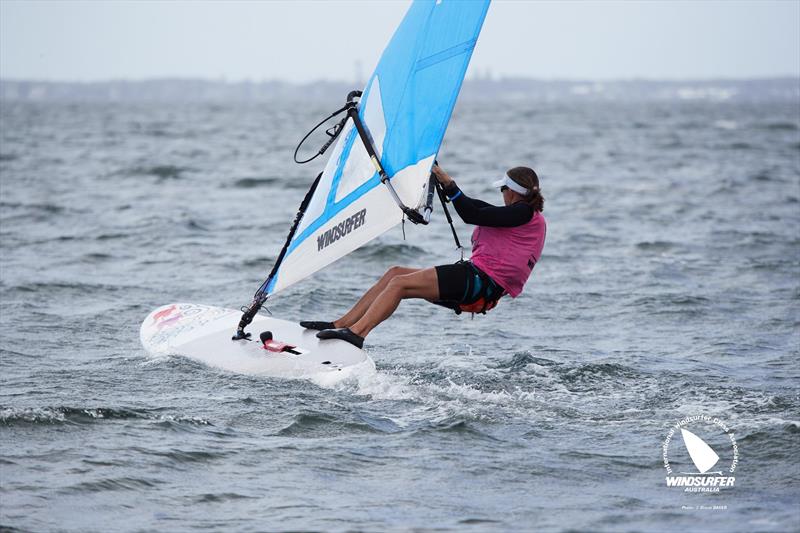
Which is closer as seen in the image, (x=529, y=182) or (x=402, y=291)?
(x=529, y=182)

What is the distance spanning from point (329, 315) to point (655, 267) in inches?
170

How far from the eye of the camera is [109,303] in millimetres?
9930

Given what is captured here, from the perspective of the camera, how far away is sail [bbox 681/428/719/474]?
18.1 ft

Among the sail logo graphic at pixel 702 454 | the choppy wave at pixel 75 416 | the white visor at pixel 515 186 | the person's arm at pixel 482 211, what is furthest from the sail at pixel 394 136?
the sail logo graphic at pixel 702 454

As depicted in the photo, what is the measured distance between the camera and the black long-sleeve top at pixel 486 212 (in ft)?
21.3

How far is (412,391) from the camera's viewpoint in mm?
6797

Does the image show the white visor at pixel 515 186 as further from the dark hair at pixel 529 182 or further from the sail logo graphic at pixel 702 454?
the sail logo graphic at pixel 702 454

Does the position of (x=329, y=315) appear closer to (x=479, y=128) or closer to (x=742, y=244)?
(x=742, y=244)

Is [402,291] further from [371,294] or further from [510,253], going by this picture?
[510,253]

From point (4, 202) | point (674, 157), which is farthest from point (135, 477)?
point (674, 157)

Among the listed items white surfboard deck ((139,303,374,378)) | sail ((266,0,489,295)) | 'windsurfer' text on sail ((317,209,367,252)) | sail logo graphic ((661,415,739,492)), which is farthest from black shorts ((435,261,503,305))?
sail logo graphic ((661,415,739,492))

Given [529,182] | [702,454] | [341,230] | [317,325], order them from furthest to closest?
1. [317,325]
2. [341,230]
3. [529,182]
4. [702,454]

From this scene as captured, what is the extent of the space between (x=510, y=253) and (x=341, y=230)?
1100 mm

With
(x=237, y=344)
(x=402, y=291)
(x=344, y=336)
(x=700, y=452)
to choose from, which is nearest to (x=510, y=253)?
(x=402, y=291)
